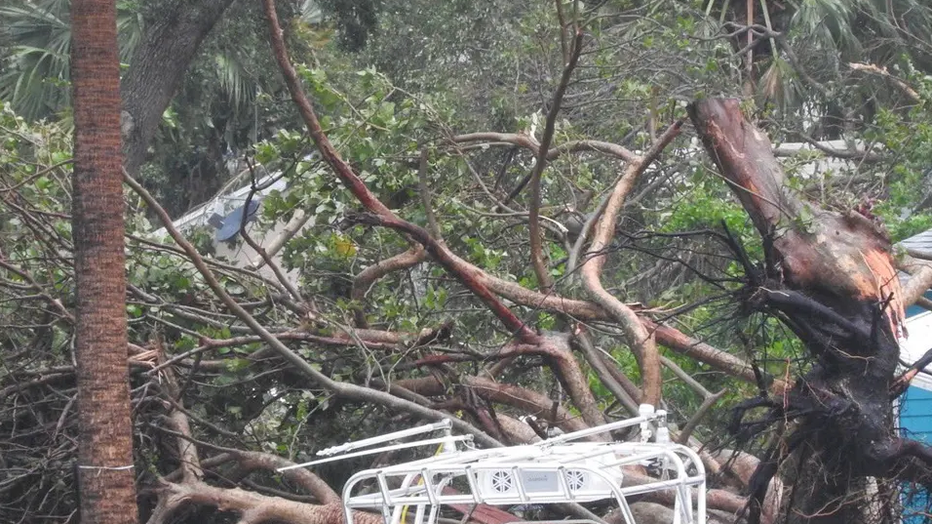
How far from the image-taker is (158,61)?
378 inches

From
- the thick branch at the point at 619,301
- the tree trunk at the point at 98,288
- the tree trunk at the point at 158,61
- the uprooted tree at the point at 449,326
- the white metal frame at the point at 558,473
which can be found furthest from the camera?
the tree trunk at the point at 158,61

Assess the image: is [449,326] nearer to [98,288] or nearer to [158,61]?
[98,288]

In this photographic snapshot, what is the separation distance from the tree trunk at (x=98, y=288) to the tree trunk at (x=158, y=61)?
5.15m

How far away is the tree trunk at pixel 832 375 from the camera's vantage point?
11.5 feet

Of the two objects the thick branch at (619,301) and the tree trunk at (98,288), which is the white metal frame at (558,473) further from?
the tree trunk at (98,288)

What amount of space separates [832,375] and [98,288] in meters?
2.85

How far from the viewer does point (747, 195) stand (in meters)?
3.95

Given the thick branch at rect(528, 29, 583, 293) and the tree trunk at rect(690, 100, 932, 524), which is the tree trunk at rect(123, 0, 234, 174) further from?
the tree trunk at rect(690, 100, 932, 524)

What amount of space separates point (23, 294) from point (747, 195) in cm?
386

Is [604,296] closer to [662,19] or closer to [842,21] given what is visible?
[662,19]

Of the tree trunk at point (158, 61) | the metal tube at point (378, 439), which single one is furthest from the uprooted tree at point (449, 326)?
the tree trunk at point (158, 61)

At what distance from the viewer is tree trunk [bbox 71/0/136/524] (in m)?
4.40

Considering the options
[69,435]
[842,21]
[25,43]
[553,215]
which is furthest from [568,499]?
[25,43]

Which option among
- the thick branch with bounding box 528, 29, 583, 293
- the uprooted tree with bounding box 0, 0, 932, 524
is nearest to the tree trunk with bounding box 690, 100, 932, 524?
the uprooted tree with bounding box 0, 0, 932, 524
